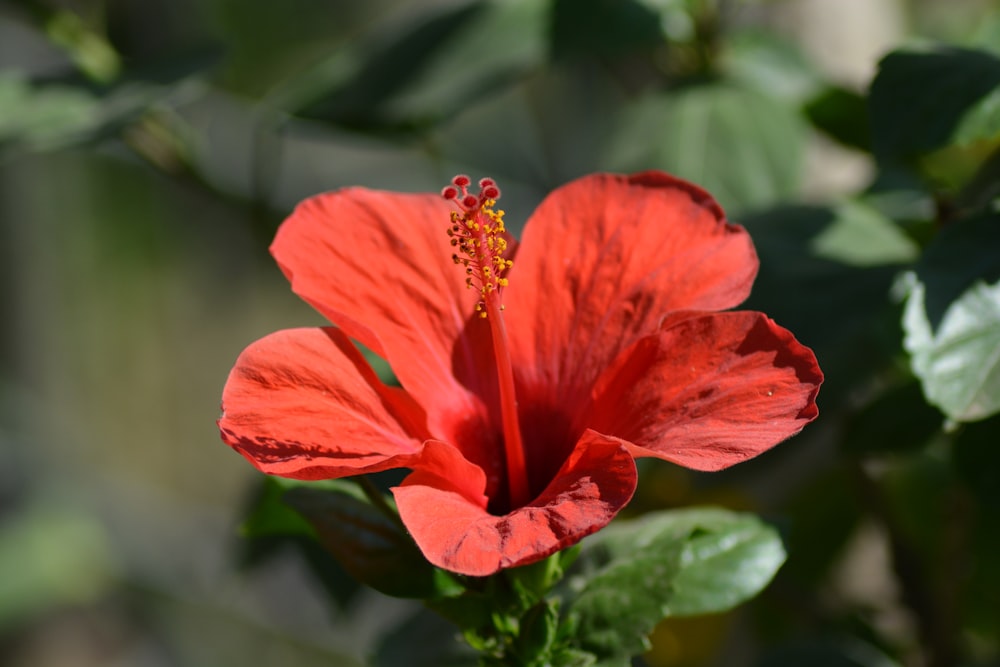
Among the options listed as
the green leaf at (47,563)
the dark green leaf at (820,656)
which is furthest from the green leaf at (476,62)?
the green leaf at (47,563)

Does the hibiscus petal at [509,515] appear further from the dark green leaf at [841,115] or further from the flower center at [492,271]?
the dark green leaf at [841,115]

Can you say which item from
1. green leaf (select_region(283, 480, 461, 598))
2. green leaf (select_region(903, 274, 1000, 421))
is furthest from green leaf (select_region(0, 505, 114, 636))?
green leaf (select_region(903, 274, 1000, 421))

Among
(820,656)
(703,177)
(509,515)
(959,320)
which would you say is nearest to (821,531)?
(820,656)

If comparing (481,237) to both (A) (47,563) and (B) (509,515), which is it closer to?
(B) (509,515)

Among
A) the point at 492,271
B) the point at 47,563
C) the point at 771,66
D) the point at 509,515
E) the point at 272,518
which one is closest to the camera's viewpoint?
the point at 509,515

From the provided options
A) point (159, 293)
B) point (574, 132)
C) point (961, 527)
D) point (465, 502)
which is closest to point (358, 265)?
point (465, 502)

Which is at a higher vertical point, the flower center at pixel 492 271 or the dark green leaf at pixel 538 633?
the flower center at pixel 492 271
